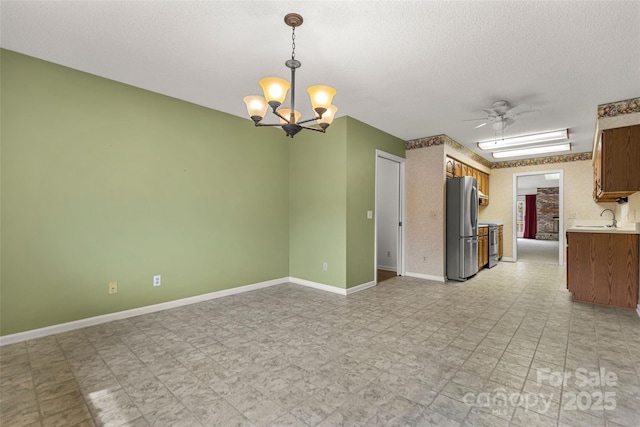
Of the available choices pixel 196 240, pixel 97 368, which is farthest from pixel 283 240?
pixel 97 368

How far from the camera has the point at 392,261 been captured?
5770mm

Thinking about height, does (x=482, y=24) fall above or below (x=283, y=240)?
above

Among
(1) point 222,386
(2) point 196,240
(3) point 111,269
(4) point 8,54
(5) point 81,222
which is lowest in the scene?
(1) point 222,386

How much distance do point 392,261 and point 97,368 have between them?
4.75 metres

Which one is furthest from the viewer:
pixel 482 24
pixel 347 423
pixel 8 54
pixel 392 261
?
pixel 392 261

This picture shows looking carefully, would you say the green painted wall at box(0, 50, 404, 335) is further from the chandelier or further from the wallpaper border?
the chandelier

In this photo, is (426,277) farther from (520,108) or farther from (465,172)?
(520,108)

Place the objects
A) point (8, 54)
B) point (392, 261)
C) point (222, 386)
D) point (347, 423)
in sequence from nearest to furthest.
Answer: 1. point (347, 423)
2. point (222, 386)
3. point (8, 54)
4. point (392, 261)

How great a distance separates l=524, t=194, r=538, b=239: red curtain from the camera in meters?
13.2

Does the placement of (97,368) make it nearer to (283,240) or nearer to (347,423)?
(347,423)

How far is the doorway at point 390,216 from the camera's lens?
5.39m

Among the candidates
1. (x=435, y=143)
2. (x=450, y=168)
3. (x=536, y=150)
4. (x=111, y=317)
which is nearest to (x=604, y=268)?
(x=450, y=168)

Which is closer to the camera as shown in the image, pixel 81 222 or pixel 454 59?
pixel 454 59

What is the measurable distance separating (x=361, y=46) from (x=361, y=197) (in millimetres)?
2292
